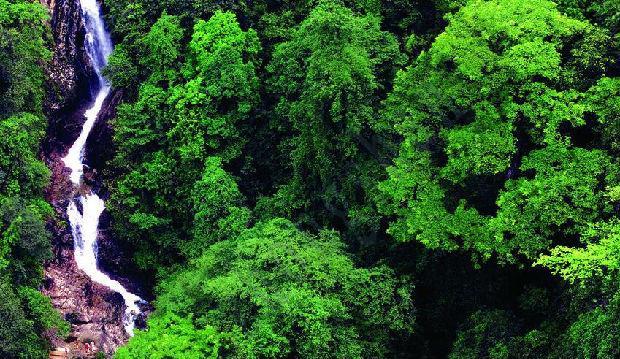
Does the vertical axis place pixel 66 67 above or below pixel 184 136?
above

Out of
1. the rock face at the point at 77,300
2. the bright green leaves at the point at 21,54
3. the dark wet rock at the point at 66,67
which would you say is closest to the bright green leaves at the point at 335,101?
the rock face at the point at 77,300

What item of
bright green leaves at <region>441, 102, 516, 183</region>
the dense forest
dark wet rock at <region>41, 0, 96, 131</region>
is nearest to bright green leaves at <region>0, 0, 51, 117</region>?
the dense forest

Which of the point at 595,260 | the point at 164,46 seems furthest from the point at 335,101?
the point at 595,260

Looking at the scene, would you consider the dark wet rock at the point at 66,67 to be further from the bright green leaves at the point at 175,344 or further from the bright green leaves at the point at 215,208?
the bright green leaves at the point at 175,344

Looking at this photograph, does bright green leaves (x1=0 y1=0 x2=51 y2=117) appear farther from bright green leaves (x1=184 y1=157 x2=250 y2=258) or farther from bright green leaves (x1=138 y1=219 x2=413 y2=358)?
bright green leaves (x1=138 y1=219 x2=413 y2=358)

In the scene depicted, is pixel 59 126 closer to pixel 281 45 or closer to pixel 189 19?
pixel 189 19

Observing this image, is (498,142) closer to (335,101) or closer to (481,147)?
(481,147)
